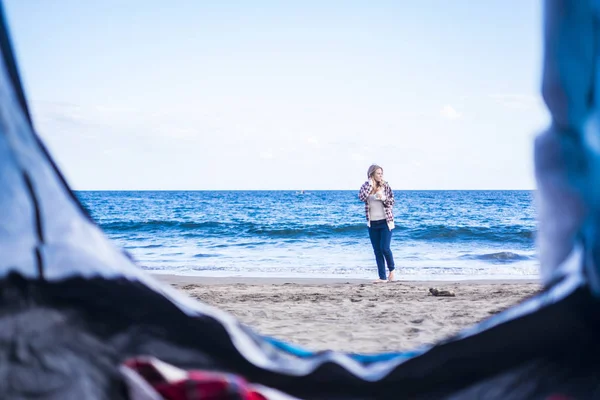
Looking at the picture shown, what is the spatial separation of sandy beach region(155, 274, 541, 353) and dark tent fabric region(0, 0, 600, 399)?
71.1 inches

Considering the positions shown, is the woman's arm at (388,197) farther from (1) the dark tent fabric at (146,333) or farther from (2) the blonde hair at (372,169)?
(1) the dark tent fabric at (146,333)

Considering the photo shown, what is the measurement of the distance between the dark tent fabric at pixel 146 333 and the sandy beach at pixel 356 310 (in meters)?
1.81

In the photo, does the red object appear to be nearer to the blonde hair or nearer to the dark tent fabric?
the dark tent fabric

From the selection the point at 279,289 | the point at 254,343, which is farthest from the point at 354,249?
the point at 254,343

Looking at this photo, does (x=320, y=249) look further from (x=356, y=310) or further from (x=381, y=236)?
(x=356, y=310)

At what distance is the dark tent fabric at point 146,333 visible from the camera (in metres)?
1.53

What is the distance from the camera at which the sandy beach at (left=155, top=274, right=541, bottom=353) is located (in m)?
3.98

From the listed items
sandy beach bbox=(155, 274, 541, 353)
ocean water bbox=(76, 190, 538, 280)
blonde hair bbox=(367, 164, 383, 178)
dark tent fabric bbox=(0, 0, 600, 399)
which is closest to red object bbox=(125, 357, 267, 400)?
dark tent fabric bbox=(0, 0, 600, 399)

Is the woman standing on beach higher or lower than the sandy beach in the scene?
higher

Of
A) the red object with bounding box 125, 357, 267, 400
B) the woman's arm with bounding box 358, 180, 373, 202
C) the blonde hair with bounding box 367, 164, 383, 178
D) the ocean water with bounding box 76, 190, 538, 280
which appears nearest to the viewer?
the red object with bounding box 125, 357, 267, 400

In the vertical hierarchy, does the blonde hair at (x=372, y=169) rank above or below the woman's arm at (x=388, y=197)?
above

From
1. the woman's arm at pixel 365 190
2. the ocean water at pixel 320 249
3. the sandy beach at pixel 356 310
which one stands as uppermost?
the woman's arm at pixel 365 190

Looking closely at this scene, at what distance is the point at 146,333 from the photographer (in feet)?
5.90

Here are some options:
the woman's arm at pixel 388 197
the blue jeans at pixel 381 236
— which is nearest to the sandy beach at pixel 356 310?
the blue jeans at pixel 381 236
